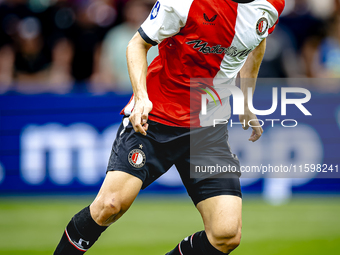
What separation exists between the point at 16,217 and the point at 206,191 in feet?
13.0

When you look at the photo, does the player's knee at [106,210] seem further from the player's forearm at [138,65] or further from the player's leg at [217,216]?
the player's forearm at [138,65]

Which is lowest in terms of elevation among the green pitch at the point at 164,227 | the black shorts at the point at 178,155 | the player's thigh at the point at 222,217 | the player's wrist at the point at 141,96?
the green pitch at the point at 164,227

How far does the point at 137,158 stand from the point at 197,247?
80cm

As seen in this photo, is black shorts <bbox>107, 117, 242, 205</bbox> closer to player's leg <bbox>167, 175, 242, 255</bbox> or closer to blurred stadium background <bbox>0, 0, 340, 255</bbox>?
player's leg <bbox>167, 175, 242, 255</bbox>

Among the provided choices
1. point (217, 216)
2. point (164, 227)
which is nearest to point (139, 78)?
point (217, 216)

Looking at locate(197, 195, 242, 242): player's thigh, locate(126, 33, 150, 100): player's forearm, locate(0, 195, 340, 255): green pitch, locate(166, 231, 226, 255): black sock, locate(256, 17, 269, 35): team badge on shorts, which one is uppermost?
locate(256, 17, 269, 35): team badge on shorts

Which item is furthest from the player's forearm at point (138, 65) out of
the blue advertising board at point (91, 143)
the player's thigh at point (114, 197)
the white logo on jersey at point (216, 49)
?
the blue advertising board at point (91, 143)

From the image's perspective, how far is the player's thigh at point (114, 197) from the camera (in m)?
3.50

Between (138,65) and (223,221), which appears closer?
(138,65)

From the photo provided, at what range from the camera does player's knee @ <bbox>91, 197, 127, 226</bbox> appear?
3494 millimetres

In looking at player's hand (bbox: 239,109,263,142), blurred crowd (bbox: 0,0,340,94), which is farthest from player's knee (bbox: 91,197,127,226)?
blurred crowd (bbox: 0,0,340,94)

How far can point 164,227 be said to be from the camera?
6379mm

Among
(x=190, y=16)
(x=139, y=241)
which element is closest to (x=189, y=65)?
(x=190, y=16)

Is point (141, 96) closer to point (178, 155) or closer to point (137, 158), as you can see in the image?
point (137, 158)
